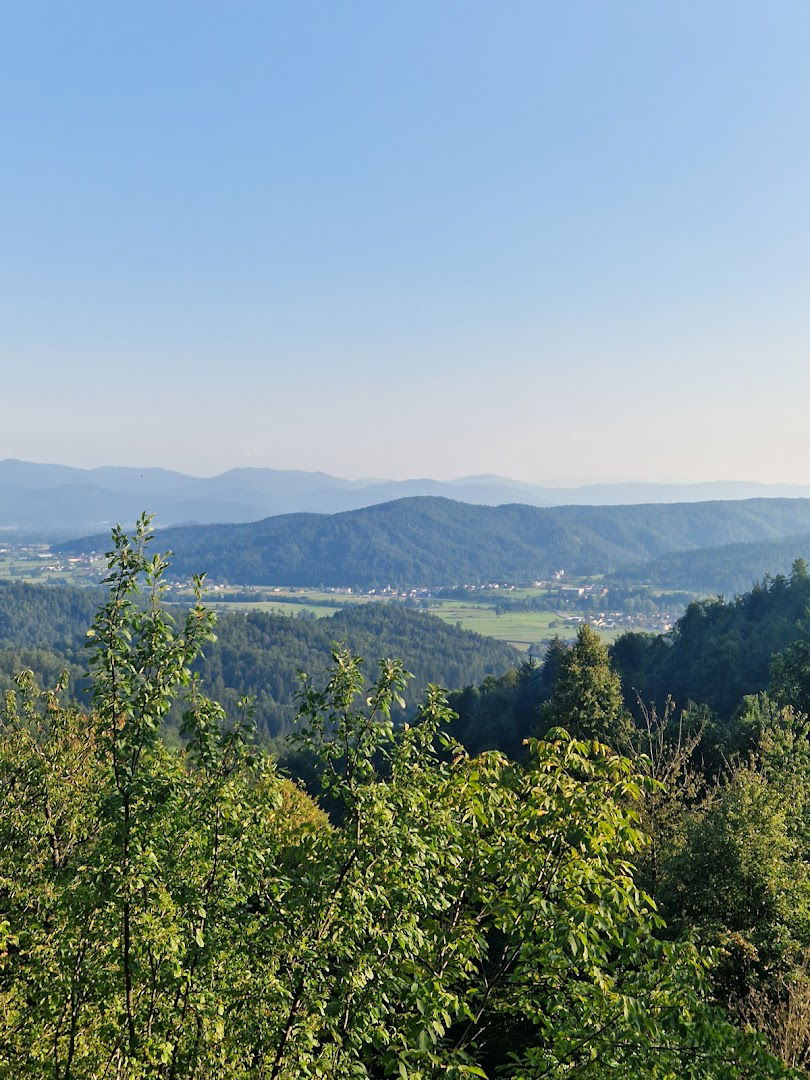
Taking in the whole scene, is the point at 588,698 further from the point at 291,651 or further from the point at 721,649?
the point at 291,651

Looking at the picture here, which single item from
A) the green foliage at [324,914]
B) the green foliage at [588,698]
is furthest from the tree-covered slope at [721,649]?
the green foliage at [324,914]

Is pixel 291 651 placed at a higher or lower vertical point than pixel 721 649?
lower

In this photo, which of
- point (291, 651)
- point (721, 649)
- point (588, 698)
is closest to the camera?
point (588, 698)

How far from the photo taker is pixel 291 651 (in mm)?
164625

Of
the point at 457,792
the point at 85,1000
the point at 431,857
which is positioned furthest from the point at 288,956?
the point at 85,1000

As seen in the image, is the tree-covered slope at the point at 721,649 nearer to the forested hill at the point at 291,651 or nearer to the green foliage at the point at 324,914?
the green foliage at the point at 324,914

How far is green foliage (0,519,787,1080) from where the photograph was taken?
21.1ft

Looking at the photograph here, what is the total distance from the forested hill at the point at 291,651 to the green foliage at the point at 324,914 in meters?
124

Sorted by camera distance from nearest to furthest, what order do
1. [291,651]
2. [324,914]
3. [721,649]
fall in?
[324,914]
[721,649]
[291,651]

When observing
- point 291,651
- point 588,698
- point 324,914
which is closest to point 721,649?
point 588,698

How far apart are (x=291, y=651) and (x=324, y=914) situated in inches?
6374

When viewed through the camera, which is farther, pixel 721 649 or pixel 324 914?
pixel 721 649

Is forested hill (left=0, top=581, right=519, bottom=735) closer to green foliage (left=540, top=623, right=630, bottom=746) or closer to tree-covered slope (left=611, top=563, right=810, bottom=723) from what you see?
tree-covered slope (left=611, top=563, right=810, bottom=723)

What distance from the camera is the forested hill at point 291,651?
140 m
